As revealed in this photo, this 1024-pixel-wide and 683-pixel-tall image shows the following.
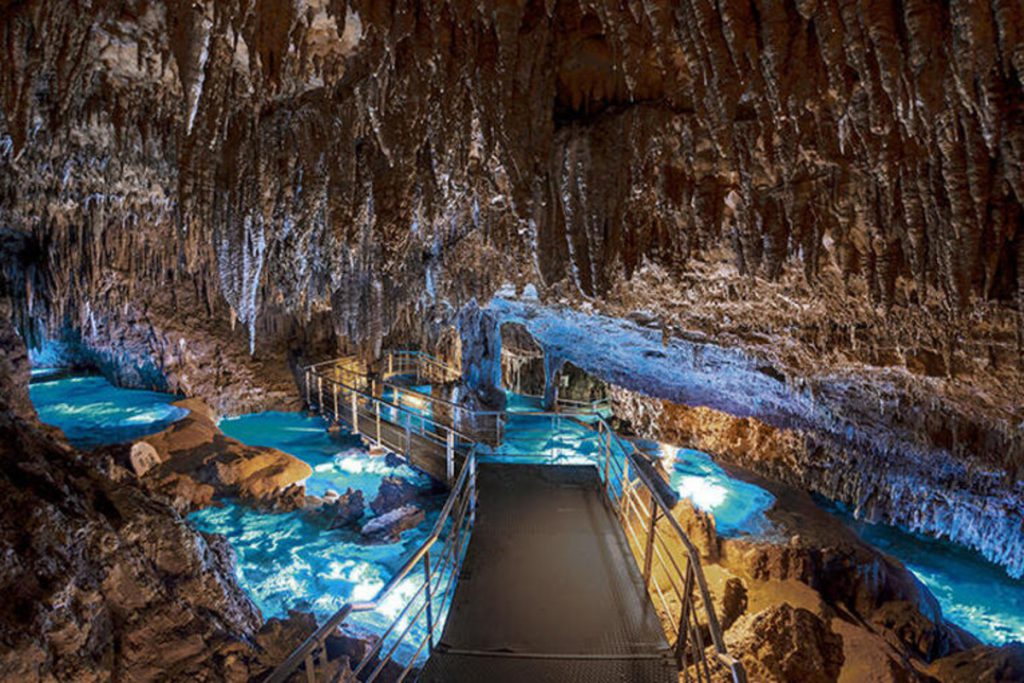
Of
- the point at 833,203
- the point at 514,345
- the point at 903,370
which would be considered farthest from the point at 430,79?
the point at 514,345

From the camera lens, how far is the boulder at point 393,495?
8078 millimetres

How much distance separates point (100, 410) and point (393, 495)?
28.6ft

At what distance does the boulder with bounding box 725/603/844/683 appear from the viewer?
147 inches

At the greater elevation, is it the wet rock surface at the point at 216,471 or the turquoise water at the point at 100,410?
the turquoise water at the point at 100,410

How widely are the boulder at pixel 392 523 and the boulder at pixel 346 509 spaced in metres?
0.39

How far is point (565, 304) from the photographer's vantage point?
8266 millimetres

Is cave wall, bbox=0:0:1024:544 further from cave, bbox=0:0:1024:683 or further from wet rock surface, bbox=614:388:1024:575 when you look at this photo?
wet rock surface, bbox=614:388:1024:575

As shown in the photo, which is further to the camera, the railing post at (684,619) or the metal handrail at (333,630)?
the railing post at (684,619)

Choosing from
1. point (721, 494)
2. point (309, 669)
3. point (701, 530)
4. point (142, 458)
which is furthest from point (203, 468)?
point (721, 494)

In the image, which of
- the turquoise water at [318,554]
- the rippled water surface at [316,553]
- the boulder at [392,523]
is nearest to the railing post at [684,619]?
the turquoise water at [318,554]

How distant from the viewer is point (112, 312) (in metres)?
13.2

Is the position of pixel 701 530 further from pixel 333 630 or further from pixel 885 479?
pixel 885 479

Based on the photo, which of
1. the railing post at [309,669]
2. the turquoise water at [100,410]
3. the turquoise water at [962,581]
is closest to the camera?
the railing post at [309,669]

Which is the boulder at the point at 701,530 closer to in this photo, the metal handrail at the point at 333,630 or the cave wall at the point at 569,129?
the cave wall at the point at 569,129
